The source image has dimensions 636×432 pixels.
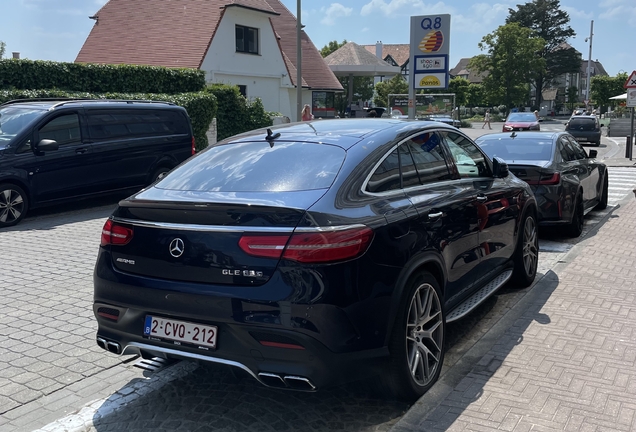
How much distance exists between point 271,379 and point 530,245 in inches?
164

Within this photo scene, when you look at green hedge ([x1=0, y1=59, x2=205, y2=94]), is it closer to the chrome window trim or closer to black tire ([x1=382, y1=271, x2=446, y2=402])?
the chrome window trim

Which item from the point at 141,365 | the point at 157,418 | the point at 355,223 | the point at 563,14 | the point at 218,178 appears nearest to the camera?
the point at 355,223

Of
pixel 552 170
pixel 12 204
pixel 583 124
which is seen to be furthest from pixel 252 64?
pixel 552 170

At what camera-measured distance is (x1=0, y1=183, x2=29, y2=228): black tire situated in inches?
403

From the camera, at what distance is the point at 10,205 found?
10297 millimetres

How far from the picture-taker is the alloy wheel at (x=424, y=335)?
159 inches

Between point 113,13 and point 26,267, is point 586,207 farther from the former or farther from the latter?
point 113,13

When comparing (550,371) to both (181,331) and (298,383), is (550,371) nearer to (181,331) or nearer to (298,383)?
(298,383)

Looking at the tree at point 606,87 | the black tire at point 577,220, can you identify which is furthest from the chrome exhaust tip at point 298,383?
the tree at point 606,87

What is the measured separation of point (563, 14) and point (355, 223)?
103m

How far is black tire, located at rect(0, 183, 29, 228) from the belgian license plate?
7.56 meters

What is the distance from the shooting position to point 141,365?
4.75 metres

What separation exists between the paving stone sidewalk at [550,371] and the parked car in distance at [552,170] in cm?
215

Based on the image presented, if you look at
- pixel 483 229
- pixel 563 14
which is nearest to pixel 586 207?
pixel 483 229
